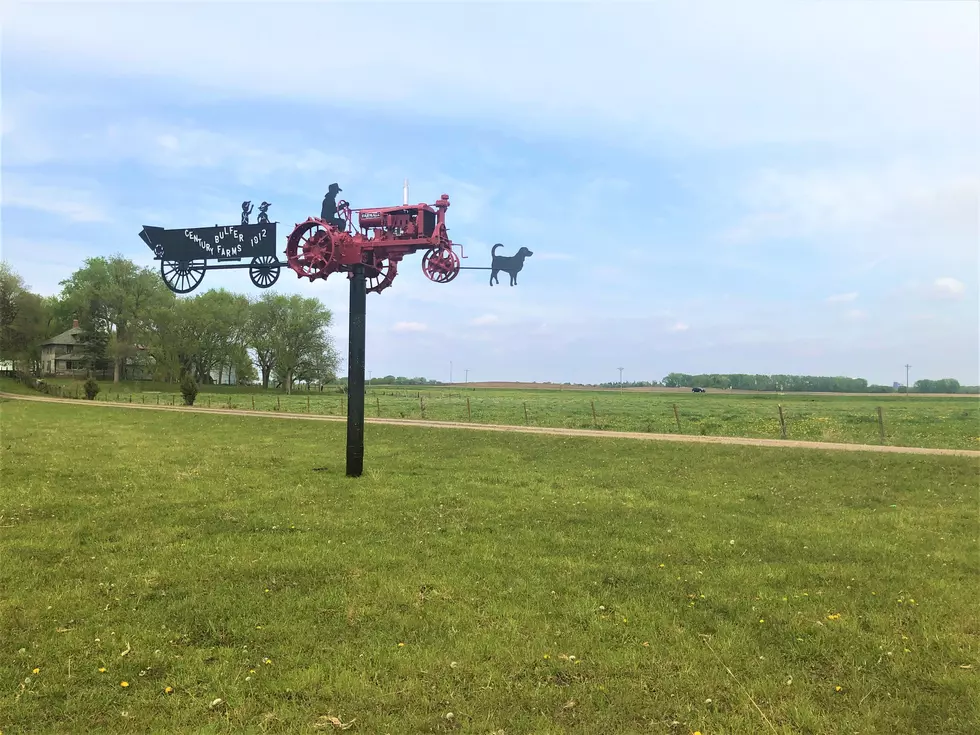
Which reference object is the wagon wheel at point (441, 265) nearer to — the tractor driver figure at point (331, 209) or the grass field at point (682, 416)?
the tractor driver figure at point (331, 209)

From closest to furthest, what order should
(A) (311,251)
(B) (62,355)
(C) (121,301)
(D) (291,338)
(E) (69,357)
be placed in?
(A) (311,251)
(C) (121,301)
(D) (291,338)
(E) (69,357)
(B) (62,355)

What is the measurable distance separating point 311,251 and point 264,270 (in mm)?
1041

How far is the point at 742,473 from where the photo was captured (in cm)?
1358

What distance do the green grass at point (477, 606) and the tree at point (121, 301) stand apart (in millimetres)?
72131

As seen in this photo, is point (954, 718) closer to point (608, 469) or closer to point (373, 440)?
point (608, 469)

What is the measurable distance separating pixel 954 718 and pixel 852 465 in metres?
12.2

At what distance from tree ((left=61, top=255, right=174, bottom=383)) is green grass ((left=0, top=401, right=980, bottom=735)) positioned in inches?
2840

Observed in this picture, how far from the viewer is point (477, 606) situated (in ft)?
18.1

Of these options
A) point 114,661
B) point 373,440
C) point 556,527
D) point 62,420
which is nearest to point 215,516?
point 114,661

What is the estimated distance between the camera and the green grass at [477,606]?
3914 mm

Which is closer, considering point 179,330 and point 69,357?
point 179,330

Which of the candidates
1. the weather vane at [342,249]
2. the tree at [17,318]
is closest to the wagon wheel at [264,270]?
the weather vane at [342,249]

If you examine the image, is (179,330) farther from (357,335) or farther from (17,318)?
(357,335)

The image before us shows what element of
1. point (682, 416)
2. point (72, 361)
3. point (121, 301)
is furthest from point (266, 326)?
point (682, 416)
